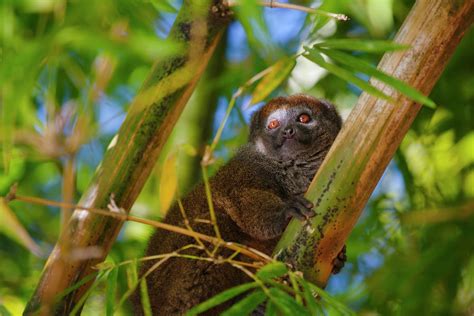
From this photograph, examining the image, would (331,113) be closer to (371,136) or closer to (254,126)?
(254,126)

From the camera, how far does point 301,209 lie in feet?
8.28

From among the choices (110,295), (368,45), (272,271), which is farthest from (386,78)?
(110,295)

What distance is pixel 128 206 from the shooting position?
2773mm

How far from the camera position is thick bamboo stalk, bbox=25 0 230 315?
2.69m

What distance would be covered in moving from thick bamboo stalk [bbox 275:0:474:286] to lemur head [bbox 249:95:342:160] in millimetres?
1488

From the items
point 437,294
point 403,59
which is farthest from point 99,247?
point 437,294

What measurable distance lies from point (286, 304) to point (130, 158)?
0.89 meters

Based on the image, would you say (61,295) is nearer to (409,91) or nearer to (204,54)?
(204,54)

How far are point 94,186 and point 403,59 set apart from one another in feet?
3.83

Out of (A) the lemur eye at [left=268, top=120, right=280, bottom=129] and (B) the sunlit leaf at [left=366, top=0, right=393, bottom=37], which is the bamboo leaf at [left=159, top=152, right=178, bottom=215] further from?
(A) the lemur eye at [left=268, top=120, right=280, bottom=129]

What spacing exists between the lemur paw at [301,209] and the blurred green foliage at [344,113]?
1.63ft

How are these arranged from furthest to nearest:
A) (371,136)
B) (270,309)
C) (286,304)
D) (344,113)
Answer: (344,113) → (371,136) → (270,309) → (286,304)

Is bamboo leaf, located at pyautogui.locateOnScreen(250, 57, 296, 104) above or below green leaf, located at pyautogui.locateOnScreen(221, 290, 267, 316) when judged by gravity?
above

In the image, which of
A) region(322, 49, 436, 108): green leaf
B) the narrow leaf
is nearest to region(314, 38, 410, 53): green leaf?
region(322, 49, 436, 108): green leaf
